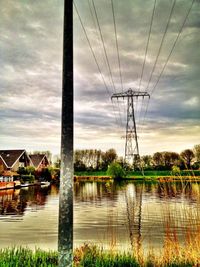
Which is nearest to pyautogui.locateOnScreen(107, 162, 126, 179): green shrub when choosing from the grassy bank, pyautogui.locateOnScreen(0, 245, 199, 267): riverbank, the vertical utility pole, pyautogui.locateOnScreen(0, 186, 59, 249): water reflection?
pyautogui.locateOnScreen(0, 186, 59, 249): water reflection

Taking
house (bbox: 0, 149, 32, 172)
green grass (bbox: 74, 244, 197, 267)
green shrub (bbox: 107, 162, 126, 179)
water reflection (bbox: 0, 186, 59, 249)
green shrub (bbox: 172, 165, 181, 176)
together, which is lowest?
water reflection (bbox: 0, 186, 59, 249)

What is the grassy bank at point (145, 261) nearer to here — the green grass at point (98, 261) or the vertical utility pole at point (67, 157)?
the green grass at point (98, 261)

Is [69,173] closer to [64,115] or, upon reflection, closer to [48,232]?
[64,115]

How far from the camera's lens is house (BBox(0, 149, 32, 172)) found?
58.7 meters

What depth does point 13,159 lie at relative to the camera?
60562 mm

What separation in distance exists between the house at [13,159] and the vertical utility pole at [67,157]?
5728 cm

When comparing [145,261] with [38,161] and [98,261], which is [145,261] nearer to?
[98,261]

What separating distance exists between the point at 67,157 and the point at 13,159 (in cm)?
5975

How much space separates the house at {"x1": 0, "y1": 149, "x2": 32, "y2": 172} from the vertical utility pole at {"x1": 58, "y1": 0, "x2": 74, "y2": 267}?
57280 millimetres

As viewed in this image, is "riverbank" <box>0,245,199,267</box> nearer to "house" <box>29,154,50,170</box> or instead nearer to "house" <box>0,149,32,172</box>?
"house" <box>0,149,32,172</box>

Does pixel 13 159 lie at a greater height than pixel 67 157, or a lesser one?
greater

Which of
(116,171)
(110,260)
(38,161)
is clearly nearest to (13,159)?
(38,161)

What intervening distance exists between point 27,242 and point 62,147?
8427 mm

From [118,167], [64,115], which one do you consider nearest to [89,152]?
[118,167]
